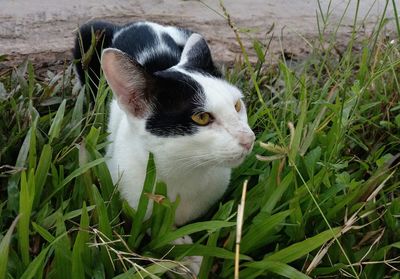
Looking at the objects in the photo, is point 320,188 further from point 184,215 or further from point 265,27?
point 265,27

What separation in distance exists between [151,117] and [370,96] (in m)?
1.03

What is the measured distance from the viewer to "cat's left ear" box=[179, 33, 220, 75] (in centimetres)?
176

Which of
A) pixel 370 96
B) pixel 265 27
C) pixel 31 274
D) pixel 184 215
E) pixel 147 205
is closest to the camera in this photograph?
pixel 31 274

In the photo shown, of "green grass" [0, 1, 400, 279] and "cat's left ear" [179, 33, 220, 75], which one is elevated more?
"cat's left ear" [179, 33, 220, 75]

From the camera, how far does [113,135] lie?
6.48ft

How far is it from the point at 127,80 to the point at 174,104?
0.14m

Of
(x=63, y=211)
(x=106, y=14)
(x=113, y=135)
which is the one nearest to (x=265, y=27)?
(x=106, y=14)

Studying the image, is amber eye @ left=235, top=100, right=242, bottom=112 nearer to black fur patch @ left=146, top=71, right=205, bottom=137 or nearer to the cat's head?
the cat's head

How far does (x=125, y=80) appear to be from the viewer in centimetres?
158

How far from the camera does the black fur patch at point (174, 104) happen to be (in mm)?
1562

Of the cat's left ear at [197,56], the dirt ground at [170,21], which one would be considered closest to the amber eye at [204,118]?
the cat's left ear at [197,56]

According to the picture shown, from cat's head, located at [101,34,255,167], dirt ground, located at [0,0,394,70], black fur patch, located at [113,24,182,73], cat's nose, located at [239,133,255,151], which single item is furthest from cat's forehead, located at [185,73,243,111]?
dirt ground, located at [0,0,394,70]

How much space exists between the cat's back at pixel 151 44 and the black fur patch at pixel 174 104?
0.40 metres

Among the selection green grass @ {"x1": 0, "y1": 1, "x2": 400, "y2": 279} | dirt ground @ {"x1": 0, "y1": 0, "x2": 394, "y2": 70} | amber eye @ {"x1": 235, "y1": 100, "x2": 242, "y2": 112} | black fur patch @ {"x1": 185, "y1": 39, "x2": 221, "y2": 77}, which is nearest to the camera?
green grass @ {"x1": 0, "y1": 1, "x2": 400, "y2": 279}
